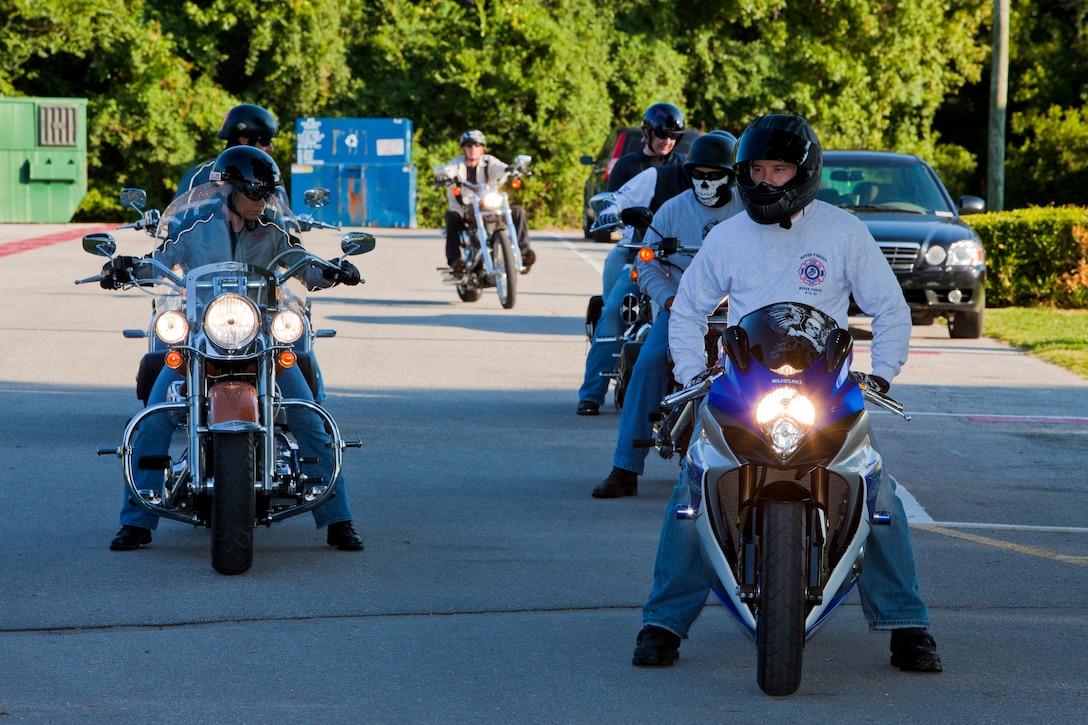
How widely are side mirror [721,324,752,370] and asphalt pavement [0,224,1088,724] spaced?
38.1 inches

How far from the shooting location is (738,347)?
479 cm

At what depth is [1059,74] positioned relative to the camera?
41.7 meters

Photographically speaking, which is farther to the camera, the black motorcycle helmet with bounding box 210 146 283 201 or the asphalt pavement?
the black motorcycle helmet with bounding box 210 146 283 201

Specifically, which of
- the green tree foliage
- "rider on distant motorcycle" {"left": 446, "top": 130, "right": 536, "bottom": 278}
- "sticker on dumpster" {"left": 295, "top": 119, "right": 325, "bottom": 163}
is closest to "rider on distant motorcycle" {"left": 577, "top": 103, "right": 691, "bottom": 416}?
"rider on distant motorcycle" {"left": 446, "top": 130, "right": 536, "bottom": 278}

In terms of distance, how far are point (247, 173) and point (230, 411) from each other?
3.71ft

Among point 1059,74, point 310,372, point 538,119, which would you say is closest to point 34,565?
point 310,372

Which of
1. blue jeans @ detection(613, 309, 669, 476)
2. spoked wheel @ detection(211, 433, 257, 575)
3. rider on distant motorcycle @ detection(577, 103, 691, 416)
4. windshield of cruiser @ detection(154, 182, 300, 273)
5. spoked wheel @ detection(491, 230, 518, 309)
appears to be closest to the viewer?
spoked wheel @ detection(211, 433, 257, 575)

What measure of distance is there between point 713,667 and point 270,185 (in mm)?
2845

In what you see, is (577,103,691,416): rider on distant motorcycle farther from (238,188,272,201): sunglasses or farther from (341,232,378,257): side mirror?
(238,188,272,201): sunglasses

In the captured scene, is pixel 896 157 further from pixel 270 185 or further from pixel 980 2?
pixel 980 2

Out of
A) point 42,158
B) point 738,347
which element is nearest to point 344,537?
point 738,347

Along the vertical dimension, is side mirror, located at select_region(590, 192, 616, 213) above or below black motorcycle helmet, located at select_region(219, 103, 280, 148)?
below

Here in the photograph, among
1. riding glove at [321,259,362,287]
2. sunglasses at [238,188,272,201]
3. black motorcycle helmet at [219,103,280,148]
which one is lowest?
riding glove at [321,259,362,287]

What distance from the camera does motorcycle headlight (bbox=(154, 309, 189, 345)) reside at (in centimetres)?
630
